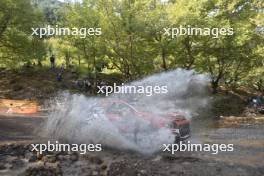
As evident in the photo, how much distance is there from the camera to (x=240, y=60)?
35.9 m

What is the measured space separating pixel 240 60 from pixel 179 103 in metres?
8.30

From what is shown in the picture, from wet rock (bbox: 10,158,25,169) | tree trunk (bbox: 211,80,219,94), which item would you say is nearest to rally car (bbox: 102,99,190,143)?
wet rock (bbox: 10,158,25,169)

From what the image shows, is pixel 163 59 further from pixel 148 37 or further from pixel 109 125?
pixel 109 125

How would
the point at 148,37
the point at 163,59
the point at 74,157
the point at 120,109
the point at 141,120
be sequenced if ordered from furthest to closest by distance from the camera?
the point at 163,59 → the point at 148,37 → the point at 120,109 → the point at 141,120 → the point at 74,157

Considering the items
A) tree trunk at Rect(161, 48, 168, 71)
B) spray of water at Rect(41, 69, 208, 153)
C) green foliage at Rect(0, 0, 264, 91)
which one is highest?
green foliage at Rect(0, 0, 264, 91)

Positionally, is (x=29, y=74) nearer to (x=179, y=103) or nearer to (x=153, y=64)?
(x=153, y=64)

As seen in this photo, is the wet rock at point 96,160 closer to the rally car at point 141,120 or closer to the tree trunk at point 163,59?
the rally car at point 141,120

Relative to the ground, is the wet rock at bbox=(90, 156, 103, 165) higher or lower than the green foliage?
lower

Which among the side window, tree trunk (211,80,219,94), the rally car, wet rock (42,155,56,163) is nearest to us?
wet rock (42,155,56,163)

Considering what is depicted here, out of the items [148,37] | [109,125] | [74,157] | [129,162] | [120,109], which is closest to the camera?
[129,162]

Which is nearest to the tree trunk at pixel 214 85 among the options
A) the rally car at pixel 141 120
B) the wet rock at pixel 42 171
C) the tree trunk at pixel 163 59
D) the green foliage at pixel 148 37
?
the green foliage at pixel 148 37

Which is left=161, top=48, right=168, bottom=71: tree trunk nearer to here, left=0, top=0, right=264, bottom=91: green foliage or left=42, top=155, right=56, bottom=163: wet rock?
left=0, top=0, right=264, bottom=91: green foliage

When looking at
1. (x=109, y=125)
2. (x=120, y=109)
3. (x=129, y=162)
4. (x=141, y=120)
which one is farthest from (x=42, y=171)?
(x=120, y=109)

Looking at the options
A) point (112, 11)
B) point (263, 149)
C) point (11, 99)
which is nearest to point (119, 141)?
point (263, 149)
